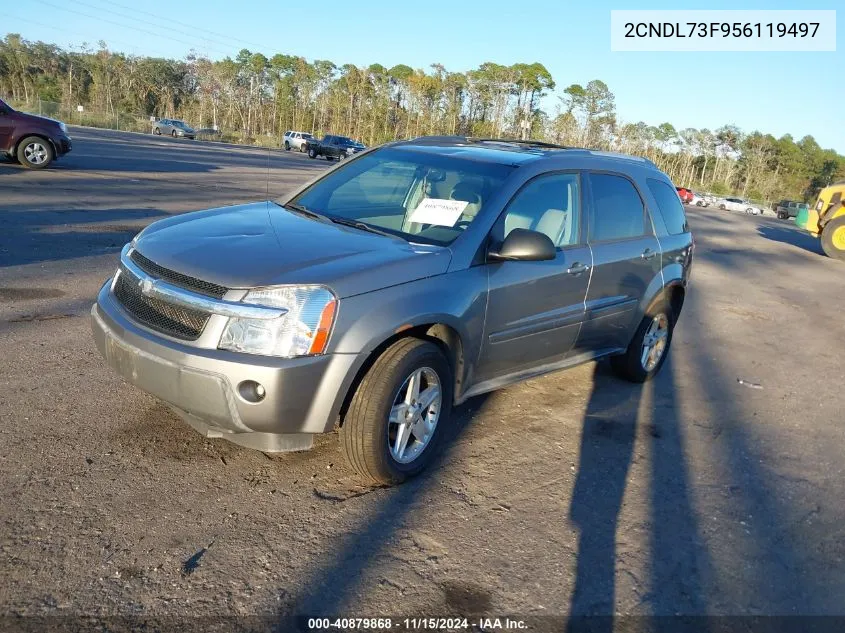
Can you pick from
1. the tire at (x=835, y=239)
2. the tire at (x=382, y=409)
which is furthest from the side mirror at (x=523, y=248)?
the tire at (x=835, y=239)

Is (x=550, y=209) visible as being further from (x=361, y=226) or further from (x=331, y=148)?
(x=331, y=148)

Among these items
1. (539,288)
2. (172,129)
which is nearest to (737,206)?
(172,129)

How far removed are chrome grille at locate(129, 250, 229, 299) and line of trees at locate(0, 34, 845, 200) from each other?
67.9 m

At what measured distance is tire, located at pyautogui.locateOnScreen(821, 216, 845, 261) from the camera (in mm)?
19281

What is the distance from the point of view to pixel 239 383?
316 centimetres

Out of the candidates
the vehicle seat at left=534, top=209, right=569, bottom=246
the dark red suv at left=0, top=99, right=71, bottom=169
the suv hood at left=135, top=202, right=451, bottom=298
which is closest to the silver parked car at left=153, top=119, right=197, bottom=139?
the dark red suv at left=0, top=99, right=71, bottom=169

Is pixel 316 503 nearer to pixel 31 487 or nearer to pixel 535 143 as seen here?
pixel 31 487

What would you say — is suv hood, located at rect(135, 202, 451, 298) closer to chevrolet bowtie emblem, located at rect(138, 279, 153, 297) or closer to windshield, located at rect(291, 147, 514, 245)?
chevrolet bowtie emblem, located at rect(138, 279, 153, 297)

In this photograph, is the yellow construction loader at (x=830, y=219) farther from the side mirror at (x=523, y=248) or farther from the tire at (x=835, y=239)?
the side mirror at (x=523, y=248)

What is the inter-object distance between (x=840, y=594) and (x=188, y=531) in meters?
3.03

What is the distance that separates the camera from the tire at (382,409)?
136 inches

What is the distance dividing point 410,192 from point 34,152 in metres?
14.2

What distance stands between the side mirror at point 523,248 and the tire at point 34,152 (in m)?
15.0

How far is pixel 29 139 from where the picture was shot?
607 inches
